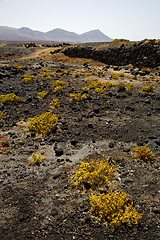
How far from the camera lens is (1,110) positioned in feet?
30.4

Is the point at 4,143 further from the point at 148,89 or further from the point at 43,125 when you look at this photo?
the point at 148,89

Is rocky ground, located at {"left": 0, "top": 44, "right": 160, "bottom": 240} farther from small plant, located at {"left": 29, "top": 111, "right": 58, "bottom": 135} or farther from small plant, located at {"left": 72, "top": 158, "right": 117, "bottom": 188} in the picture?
small plant, located at {"left": 29, "top": 111, "right": 58, "bottom": 135}

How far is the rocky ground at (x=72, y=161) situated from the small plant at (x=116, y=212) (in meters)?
0.13

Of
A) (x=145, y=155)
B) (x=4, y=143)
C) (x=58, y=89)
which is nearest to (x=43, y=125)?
(x=4, y=143)

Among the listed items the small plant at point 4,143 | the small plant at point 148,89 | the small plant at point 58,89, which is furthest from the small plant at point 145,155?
the small plant at point 58,89

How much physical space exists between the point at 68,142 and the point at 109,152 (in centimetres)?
172

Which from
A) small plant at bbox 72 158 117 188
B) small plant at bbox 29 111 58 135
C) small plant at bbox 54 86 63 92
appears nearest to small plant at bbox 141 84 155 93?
small plant at bbox 54 86 63 92

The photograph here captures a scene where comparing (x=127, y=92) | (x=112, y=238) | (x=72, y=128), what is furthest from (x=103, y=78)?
(x=112, y=238)

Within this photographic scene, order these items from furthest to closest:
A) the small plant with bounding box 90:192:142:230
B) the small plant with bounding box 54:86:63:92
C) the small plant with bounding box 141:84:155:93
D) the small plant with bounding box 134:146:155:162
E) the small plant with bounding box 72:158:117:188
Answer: the small plant with bounding box 54:86:63:92
the small plant with bounding box 141:84:155:93
the small plant with bounding box 134:146:155:162
the small plant with bounding box 72:158:117:188
the small plant with bounding box 90:192:142:230

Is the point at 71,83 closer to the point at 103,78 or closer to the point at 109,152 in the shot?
the point at 103,78

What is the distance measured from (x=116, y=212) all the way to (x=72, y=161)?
7.87 feet

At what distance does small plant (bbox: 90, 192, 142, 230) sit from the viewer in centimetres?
332

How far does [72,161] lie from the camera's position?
219 inches

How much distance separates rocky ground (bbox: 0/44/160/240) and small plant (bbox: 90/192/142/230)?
133mm
